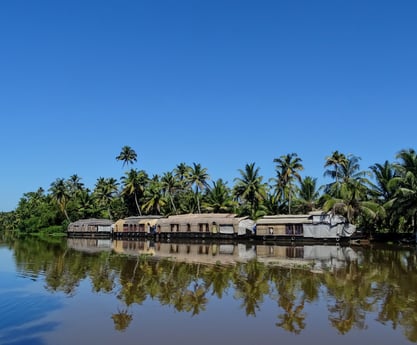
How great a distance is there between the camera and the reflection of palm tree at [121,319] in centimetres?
1195

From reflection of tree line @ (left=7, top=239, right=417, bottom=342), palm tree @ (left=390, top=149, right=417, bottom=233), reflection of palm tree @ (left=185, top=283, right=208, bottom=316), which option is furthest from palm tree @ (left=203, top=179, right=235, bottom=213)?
reflection of palm tree @ (left=185, top=283, right=208, bottom=316)

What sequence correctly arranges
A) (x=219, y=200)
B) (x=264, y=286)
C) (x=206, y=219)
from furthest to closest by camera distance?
(x=219, y=200)
(x=206, y=219)
(x=264, y=286)

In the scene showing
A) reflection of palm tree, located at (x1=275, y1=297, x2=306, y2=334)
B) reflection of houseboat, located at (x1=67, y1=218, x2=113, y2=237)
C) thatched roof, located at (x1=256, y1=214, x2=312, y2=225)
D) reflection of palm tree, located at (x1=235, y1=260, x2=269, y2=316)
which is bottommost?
reflection of palm tree, located at (x1=275, y1=297, x2=306, y2=334)

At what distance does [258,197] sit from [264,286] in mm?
34683

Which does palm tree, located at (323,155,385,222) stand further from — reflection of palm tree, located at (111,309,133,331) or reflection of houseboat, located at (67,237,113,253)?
reflection of palm tree, located at (111,309,133,331)

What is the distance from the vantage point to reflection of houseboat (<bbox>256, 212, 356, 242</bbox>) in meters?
42.6

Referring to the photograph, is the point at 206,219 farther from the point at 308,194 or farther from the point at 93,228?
the point at 93,228

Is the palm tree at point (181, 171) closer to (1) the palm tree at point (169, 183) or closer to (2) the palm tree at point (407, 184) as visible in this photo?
(1) the palm tree at point (169, 183)

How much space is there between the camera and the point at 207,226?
172 ft

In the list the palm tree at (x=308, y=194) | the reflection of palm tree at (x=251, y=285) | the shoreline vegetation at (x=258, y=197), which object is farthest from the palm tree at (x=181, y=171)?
the reflection of palm tree at (x=251, y=285)

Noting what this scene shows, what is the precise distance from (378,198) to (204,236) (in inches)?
838

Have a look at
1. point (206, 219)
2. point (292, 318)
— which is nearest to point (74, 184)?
point (206, 219)

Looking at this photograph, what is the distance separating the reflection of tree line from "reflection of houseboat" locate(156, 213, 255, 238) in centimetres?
2325

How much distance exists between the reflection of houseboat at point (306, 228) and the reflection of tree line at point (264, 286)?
1498cm
